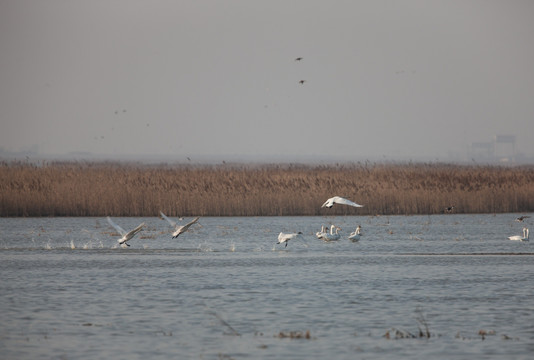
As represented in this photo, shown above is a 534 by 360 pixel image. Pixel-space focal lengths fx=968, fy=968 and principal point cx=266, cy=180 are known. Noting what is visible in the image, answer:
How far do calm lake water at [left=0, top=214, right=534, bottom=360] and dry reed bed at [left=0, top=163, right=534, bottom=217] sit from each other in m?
5.17

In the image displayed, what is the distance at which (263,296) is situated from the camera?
1725cm

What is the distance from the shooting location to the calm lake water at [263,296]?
12.7 metres

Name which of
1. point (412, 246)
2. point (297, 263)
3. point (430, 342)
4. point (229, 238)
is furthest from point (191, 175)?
point (430, 342)

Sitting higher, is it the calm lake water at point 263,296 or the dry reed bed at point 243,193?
the dry reed bed at point 243,193

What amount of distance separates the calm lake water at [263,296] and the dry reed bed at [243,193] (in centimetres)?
517

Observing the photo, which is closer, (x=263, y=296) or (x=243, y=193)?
(x=263, y=296)

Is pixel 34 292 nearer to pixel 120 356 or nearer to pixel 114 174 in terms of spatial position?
pixel 120 356

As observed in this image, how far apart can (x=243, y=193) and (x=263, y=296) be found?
20888 mm

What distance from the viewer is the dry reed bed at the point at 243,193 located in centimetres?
3641

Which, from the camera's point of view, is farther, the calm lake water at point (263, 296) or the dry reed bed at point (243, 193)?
the dry reed bed at point (243, 193)

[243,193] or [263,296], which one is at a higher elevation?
[243,193]

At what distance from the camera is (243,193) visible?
1499 inches

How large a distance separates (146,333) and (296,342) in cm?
220

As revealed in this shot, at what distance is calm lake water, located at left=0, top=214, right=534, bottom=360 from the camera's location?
12688 mm
